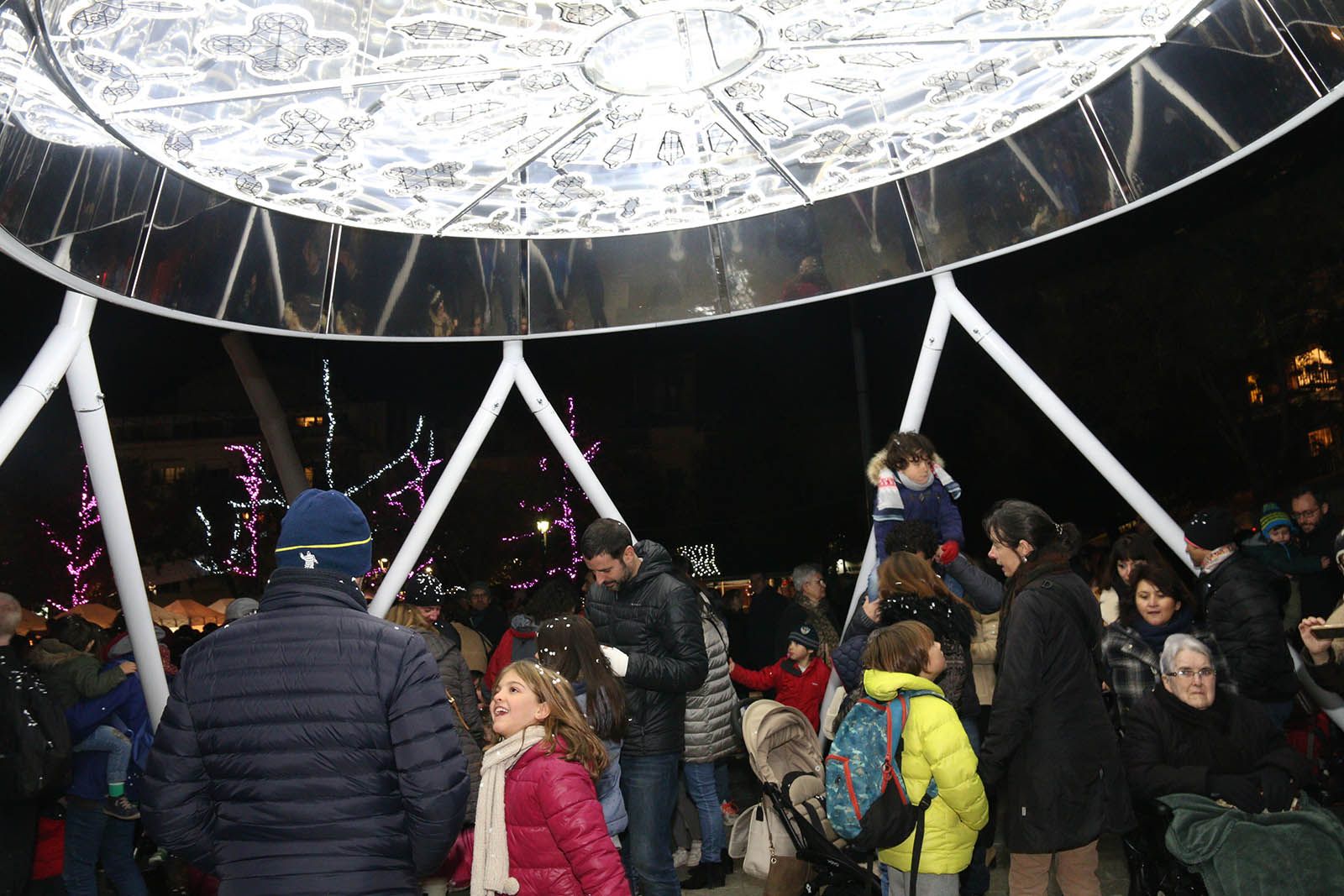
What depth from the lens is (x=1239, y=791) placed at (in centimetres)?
471

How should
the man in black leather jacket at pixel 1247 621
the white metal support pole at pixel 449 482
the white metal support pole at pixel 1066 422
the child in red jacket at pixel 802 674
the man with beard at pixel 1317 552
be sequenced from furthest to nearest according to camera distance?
the white metal support pole at pixel 449 482
the man with beard at pixel 1317 552
the child in red jacket at pixel 802 674
the white metal support pole at pixel 1066 422
the man in black leather jacket at pixel 1247 621

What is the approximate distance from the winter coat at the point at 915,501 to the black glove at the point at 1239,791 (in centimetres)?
241

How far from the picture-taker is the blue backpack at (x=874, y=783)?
4344mm

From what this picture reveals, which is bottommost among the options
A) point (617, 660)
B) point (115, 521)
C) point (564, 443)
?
point (617, 660)

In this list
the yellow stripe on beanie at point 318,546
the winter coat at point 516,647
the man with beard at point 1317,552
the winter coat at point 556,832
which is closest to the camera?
the yellow stripe on beanie at point 318,546

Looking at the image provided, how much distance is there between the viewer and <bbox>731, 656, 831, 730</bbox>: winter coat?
8.02 meters

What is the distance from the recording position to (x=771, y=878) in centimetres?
573

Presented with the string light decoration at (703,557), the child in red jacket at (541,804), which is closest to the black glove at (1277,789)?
the child in red jacket at (541,804)

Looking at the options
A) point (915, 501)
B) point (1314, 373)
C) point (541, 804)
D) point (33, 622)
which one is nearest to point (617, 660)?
point (541, 804)

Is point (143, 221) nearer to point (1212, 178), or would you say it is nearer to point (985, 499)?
point (1212, 178)

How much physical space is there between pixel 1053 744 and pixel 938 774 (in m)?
0.68

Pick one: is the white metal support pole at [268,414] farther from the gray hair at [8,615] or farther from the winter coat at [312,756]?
the winter coat at [312,756]

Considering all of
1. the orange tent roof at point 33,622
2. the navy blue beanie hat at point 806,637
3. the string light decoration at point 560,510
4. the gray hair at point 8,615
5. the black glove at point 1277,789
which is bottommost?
the black glove at point 1277,789

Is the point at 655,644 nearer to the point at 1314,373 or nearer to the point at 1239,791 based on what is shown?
the point at 1239,791
